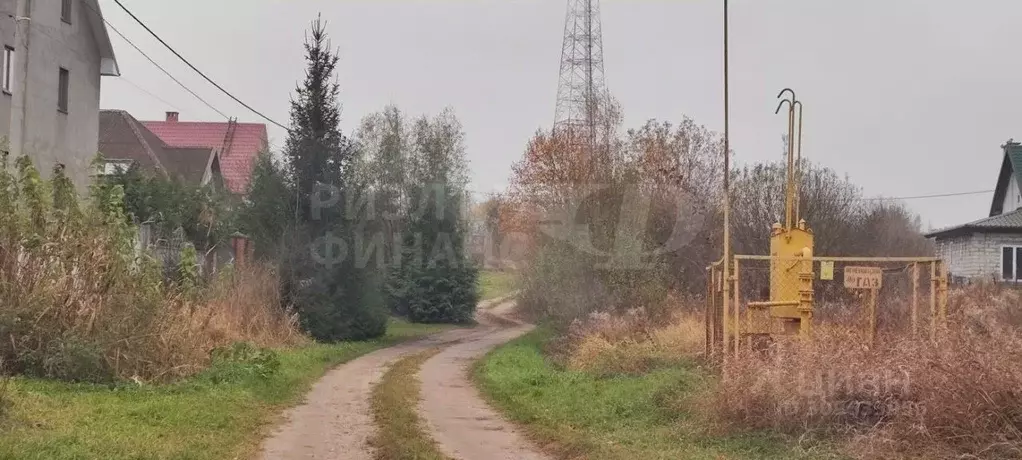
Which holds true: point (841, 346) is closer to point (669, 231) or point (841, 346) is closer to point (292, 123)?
point (669, 231)

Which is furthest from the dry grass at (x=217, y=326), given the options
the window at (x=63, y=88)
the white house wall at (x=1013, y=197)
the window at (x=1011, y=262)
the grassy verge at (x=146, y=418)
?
the white house wall at (x=1013, y=197)

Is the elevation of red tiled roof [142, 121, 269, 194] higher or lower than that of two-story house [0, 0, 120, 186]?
higher

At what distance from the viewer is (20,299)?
12.5 m

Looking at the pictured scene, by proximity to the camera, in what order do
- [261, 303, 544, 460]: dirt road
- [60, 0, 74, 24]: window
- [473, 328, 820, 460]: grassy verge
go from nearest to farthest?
[473, 328, 820, 460]: grassy verge → [261, 303, 544, 460]: dirt road → [60, 0, 74, 24]: window

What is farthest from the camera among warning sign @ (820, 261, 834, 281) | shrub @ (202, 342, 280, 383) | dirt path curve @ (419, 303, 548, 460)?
shrub @ (202, 342, 280, 383)

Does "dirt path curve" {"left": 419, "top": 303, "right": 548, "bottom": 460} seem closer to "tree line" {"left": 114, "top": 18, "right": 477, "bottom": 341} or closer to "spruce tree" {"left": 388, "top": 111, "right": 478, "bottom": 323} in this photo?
"tree line" {"left": 114, "top": 18, "right": 477, "bottom": 341}

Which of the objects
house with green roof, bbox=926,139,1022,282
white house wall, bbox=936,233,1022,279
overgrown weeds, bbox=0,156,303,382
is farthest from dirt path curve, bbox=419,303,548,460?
white house wall, bbox=936,233,1022,279

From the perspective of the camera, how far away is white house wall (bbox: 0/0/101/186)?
21156 mm

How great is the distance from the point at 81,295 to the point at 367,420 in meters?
4.77

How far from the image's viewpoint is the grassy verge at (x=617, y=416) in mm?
8969

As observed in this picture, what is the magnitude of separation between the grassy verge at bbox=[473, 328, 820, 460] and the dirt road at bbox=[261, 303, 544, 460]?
45 centimetres

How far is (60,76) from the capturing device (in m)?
24.2

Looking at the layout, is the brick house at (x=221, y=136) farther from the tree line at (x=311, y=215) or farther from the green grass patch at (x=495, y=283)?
the tree line at (x=311, y=215)

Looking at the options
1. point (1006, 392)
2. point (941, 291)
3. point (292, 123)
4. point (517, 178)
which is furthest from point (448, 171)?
point (1006, 392)
